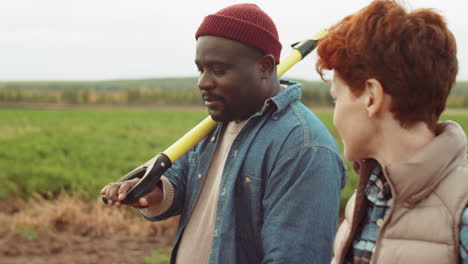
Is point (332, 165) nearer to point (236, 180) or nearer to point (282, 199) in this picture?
point (282, 199)

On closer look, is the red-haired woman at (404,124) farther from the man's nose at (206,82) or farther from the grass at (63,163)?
the grass at (63,163)

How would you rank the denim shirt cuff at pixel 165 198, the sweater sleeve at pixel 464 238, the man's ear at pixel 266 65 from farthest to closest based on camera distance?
the denim shirt cuff at pixel 165 198, the man's ear at pixel 266 65, the sweater sleeve at pixel 464 238

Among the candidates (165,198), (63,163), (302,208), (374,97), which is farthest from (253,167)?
(63,163)

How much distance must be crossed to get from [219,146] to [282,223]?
511 mm

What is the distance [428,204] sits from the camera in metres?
1.24

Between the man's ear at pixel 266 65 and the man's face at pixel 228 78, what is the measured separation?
0.9 inches

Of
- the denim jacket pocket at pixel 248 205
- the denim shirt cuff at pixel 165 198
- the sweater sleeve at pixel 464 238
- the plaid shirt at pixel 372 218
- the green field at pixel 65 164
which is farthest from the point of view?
the green field at pixel 65 164

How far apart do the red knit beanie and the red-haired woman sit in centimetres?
54

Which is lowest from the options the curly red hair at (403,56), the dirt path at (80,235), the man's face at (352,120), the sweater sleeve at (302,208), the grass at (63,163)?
the grass at (63,163)

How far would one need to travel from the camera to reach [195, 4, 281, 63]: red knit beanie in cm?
190

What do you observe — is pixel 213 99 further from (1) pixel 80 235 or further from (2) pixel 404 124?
(1) pixel 80 235

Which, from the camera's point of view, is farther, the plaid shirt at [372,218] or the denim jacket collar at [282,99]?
the denim jacket collar at [282,99]

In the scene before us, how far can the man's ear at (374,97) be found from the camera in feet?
4.27

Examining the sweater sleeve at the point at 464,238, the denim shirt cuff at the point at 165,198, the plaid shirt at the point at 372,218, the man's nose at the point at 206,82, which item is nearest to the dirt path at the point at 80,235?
the denim shirt cuff at the point at 165,198
